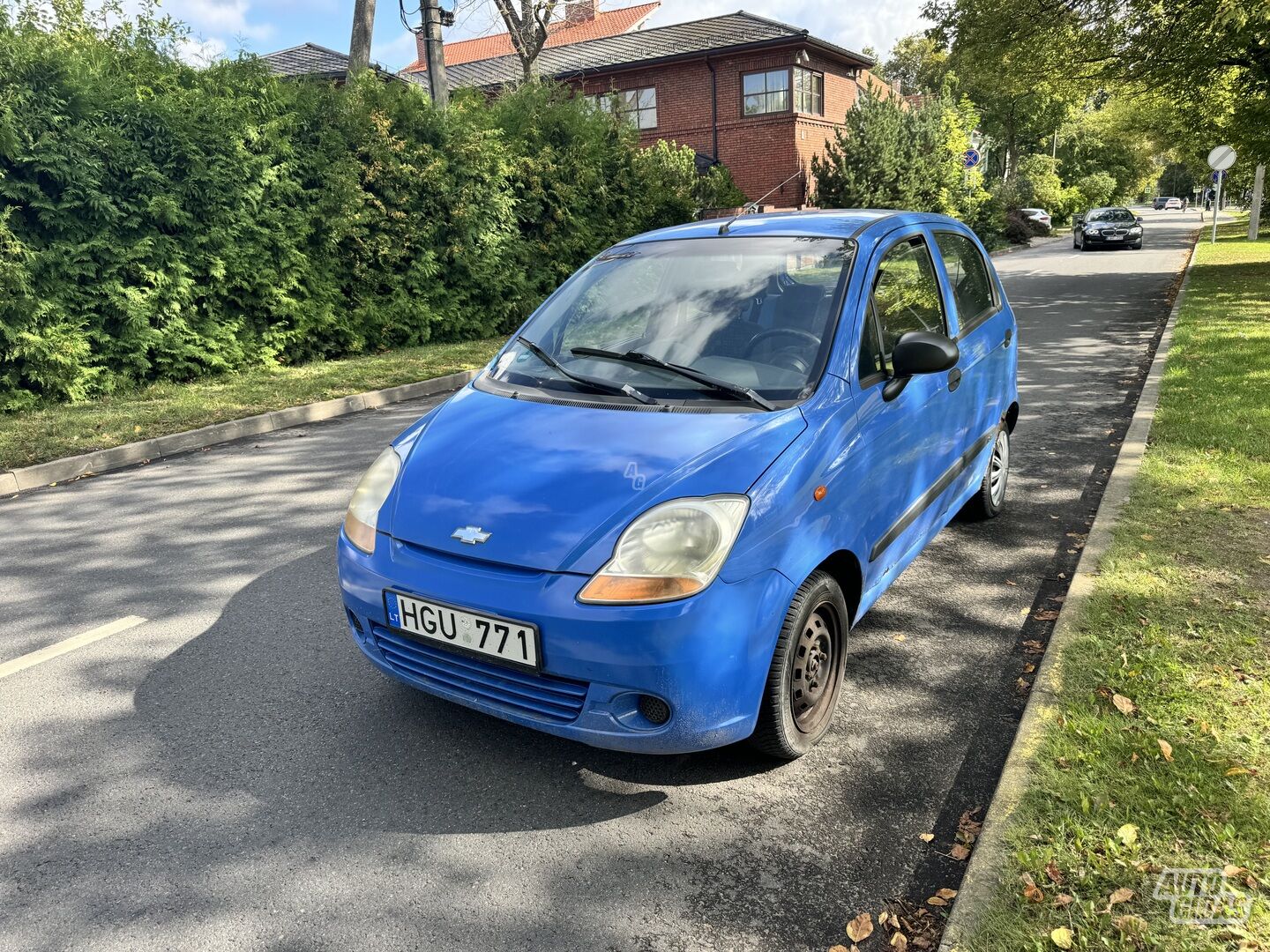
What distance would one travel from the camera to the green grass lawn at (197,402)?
7.56m

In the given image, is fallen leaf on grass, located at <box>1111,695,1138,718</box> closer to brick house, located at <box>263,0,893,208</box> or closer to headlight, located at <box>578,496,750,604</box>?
headlight, located at <box>578,496,750,604</box>

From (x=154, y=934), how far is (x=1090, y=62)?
23.7m

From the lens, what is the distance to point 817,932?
2.29m

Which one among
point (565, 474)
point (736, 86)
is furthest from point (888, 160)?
point (565, 474)

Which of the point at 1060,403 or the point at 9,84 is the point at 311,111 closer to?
the point at 9,84

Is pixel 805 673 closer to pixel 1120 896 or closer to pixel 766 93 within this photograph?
pixel 1120 896

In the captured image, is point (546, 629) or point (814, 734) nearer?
point (546, 629)

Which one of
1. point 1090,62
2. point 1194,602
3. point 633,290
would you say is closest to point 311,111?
point 633,290

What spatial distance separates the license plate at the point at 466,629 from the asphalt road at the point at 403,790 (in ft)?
1.72

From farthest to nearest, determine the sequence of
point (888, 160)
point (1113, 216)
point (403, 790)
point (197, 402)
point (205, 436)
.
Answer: point (1113, 216), point (888, 160), point (197, 402), point (205, 436), point (403, 790)

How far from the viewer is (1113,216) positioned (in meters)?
32.1

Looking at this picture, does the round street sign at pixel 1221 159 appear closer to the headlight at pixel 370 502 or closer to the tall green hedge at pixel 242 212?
the tall green hedge at pixel 242 212

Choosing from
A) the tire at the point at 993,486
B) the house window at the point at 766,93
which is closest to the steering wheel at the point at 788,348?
the tire at the point at 993,486

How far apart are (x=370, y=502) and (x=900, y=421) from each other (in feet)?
6.62
